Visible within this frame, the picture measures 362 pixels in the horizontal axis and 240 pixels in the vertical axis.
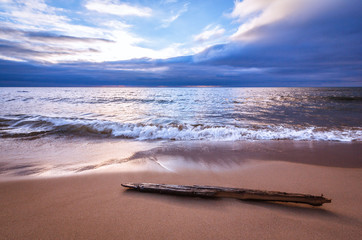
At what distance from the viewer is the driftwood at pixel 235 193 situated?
94.2 inches

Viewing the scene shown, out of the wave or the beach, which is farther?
the wave

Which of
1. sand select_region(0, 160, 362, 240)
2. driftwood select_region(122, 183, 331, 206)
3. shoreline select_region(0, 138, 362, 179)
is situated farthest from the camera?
→ shoreline select_region(0, 138, 362, 179)

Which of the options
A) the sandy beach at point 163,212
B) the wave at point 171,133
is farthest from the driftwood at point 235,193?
the wave at point 171,133

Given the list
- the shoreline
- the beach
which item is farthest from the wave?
the shoreline

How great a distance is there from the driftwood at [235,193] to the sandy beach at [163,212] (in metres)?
0.09

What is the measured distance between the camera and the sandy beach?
6.37 ft

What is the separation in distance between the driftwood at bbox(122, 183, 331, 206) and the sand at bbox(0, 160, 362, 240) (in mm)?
89

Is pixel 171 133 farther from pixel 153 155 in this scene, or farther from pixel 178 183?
pixel 178 183

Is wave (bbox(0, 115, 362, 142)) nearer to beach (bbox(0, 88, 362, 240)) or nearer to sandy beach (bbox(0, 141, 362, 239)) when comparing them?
beach (bbox(0, 88, 362, 240))

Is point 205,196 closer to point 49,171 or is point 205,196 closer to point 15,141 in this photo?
point 49,171

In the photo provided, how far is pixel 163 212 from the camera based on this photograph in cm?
230

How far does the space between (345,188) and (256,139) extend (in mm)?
4172

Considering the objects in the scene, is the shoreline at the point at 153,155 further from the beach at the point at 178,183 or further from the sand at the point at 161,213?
the sand at the point at 161,213

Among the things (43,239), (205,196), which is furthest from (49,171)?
(205,196)
